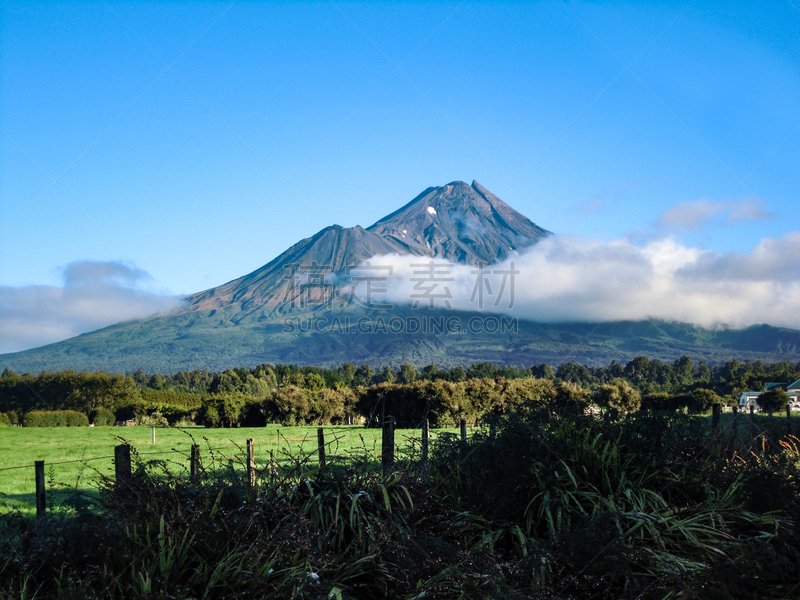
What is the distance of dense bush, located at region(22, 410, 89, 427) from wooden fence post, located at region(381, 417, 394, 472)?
3679 centimetres

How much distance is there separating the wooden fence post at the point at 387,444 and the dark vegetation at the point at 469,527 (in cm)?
29

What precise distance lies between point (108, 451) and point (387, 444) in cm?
1532

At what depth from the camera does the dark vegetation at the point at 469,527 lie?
3340 mm

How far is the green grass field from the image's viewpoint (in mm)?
5695

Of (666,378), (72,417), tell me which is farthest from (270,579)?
(666,378)

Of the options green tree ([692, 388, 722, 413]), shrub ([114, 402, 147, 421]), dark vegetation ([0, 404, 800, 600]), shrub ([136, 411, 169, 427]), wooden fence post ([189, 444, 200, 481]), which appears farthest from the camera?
green tree ([692, 388, 722, 413])

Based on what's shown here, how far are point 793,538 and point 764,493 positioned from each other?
1.04 metres

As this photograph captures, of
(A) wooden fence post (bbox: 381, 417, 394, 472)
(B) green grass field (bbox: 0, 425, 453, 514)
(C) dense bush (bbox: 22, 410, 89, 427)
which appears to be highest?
(A) wooden fence post (bbox: 381, 417, 394, 472)

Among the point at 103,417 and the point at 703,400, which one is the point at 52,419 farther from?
the point at 703,400

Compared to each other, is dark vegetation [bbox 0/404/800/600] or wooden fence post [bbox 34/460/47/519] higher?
dark vegetation [bbox 0/404/800/600]

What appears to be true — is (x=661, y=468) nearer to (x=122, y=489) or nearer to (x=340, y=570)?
(x=340, y=570)

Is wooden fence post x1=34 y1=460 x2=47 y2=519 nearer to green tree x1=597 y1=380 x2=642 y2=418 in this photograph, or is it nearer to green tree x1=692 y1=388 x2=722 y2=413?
green tree x1=597 y1=380 x2=642 y2=418

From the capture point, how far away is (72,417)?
1497 inches

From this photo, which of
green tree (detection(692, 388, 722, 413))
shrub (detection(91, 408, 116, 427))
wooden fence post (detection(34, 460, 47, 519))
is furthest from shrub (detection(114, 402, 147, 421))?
green tree (detection(692, 388, 722, 413))
